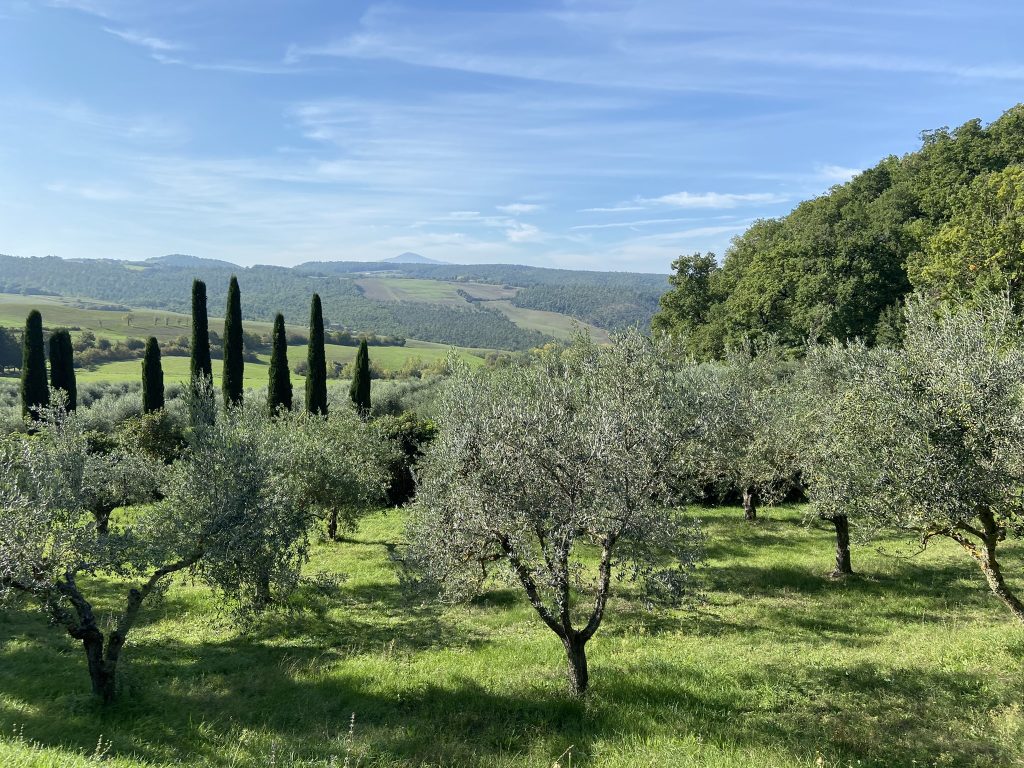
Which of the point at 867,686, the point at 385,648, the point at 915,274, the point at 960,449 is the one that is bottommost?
the point at 385,648

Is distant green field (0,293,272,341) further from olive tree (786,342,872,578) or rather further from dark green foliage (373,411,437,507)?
olive tree (786,342,872,578)

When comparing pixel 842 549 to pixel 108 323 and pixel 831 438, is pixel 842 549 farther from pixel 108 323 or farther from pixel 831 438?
pixel 108 323

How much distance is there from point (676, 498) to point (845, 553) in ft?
43.8

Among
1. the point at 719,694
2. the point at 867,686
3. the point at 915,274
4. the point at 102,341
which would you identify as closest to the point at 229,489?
the point at 719,694

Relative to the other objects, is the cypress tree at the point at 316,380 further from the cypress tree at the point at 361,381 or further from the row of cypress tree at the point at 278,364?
the cypress tree at the point at 361,381

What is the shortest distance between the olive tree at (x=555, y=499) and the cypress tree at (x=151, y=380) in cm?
4676

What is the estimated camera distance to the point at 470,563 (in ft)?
43.4

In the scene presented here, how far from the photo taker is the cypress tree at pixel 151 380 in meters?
50.2

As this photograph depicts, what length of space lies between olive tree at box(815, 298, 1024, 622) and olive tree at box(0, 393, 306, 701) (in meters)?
14.9

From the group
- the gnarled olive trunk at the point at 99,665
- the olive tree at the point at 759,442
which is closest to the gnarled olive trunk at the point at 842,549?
the olive tree at the point at 759,442

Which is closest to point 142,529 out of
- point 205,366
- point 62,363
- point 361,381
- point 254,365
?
point 361,381

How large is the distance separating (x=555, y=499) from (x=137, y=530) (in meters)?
11.3

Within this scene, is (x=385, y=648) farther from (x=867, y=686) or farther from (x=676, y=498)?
(x=867, y=686)

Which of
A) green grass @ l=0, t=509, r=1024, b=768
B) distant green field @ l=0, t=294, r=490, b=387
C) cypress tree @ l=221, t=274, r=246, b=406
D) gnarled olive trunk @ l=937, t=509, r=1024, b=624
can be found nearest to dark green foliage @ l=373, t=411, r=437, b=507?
cypress tree @ l=221, t=274, r=246, b=406
